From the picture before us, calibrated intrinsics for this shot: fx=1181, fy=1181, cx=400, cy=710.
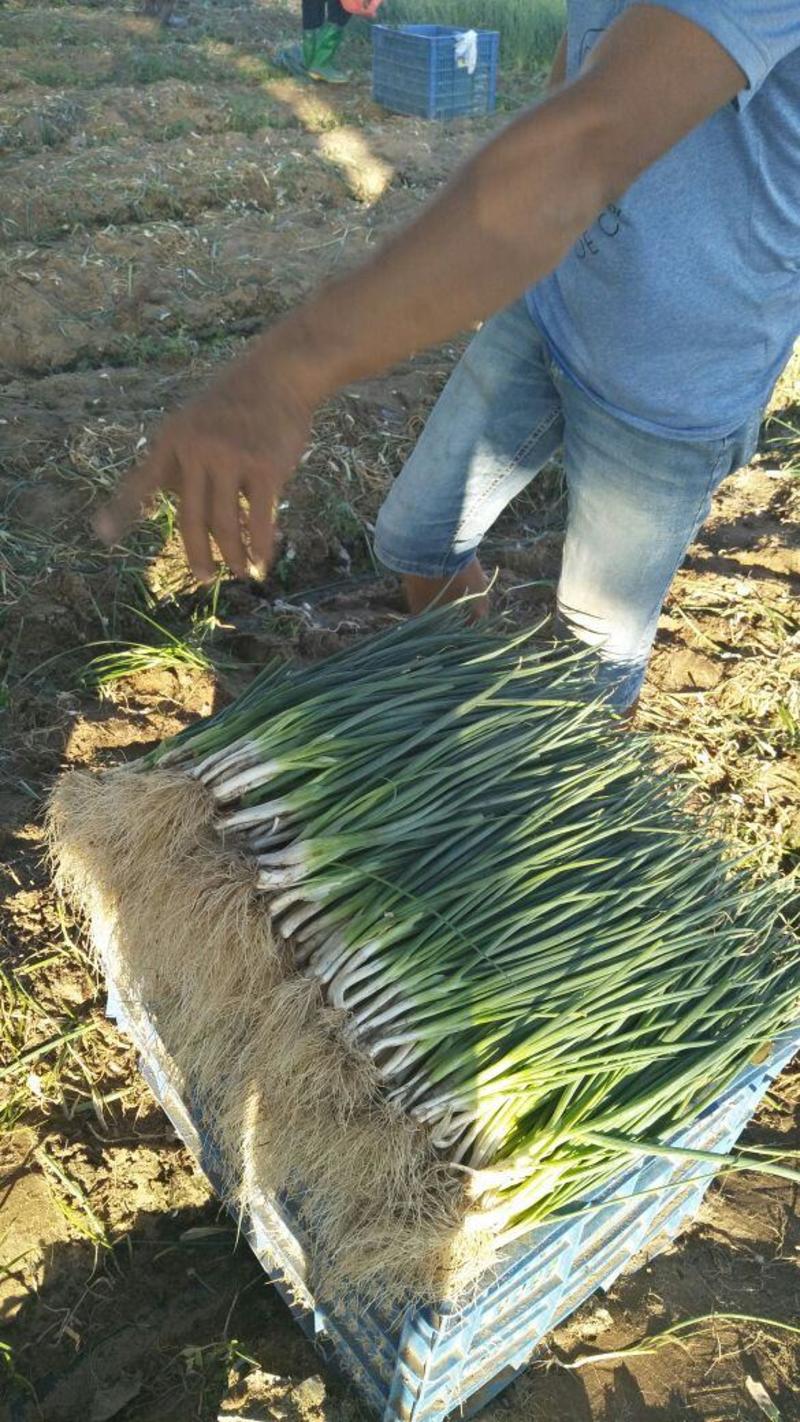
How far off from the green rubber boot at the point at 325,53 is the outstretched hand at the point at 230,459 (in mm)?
9195

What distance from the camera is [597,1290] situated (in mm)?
1982

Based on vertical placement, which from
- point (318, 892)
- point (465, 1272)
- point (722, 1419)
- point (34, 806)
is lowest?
point (722, 1419)

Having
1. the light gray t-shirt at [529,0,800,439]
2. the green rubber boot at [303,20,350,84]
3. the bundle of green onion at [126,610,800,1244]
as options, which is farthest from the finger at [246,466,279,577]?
the green rubber boot at [303,20,350,84]

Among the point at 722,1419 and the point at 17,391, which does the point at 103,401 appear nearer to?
the point at 17,391

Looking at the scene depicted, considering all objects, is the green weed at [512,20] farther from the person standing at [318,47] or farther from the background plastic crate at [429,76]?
the background plastic crate at [429,76]

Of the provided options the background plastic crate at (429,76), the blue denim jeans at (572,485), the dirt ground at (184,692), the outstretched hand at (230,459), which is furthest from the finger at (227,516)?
the background plastic crate at (429,76)

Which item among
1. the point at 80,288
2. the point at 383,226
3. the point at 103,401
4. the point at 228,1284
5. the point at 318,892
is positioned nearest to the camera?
the point at 318,892

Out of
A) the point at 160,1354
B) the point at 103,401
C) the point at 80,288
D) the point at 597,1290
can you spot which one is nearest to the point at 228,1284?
the point at 160,1354

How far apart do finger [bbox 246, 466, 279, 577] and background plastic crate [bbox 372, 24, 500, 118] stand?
836cm

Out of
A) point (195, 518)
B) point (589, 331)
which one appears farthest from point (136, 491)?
point (589, 331)

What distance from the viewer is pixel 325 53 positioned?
9.26 meters

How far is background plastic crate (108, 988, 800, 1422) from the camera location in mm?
1385

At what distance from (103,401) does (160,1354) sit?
113 inches

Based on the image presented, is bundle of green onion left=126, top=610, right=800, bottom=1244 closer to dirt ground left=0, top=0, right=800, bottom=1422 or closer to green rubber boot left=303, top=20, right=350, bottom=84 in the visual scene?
dirt ground left=0, top=0, right=800, bottom=1422
